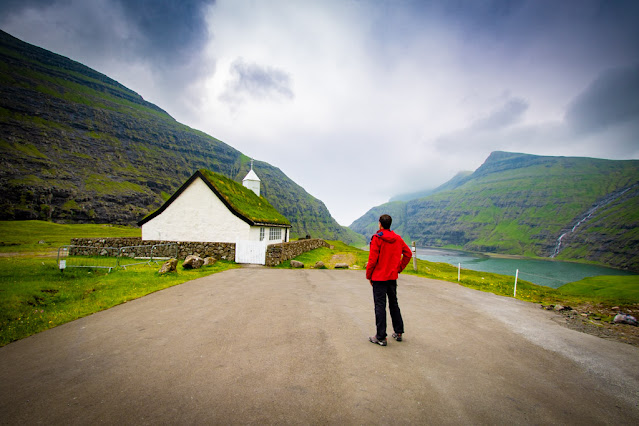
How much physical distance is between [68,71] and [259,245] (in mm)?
240173

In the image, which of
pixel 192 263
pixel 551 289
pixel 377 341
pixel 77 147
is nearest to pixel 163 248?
pixel 192 263

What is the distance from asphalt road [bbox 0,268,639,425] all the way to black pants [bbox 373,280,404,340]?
0.34m

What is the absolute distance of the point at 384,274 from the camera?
547 cm

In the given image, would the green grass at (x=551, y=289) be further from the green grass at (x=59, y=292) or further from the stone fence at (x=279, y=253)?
the green grass at (x=59, y=292)

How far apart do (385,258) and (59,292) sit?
11.4m

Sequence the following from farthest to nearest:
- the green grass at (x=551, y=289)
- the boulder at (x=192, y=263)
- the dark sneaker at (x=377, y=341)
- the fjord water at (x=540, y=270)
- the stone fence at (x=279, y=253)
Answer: the fjord water at (x=540, y=270), the stone fence at (x=279, y=253), the boulder at (x=192, y=263), the green grass at (x=551, y=289), the dark sneaker at (x=377, y=341)

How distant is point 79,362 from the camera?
4.57 m

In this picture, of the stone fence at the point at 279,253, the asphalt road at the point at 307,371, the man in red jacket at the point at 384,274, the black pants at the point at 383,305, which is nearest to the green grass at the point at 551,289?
the stone fence at the point at 279,253

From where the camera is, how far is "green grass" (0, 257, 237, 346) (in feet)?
21.4

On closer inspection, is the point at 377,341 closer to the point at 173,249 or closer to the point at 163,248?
the point at 173,249

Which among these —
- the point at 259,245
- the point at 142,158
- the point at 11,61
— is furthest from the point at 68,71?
the point at 259,245

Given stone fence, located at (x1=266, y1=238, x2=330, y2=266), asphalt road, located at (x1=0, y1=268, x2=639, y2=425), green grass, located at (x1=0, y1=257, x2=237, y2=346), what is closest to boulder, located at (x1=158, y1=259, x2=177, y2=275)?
green grass, located at (x1=0, y1=257, x2=237, y2=346)

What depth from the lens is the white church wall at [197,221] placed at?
21.0 m

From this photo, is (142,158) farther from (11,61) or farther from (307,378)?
(307,378)
